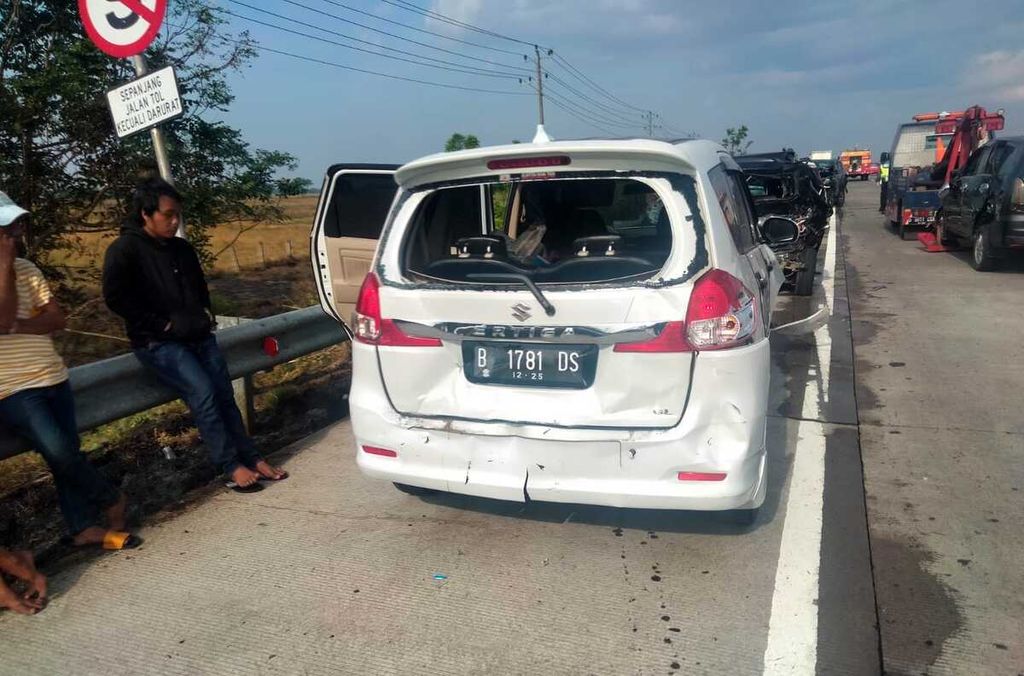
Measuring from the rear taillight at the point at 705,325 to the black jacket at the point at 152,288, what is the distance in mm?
2432

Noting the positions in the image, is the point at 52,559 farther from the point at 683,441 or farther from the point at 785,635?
the point at 785,635

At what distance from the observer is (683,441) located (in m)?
2.98

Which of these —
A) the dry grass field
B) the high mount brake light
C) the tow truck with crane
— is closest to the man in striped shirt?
the high mount brake light

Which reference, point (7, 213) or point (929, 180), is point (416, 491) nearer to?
point (7, 213)

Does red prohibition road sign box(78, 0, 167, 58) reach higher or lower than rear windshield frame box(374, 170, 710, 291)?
higher

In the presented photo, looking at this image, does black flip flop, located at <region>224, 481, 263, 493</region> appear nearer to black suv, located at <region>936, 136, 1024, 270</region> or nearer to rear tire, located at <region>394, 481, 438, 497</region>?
rear tire, located at <region>394, 481, 438, 497</region>

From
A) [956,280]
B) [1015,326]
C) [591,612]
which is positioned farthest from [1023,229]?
[591,612]

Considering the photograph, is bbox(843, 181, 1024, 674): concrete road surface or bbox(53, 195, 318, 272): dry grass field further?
bbox(53, 195, 318, 272): dry grass field

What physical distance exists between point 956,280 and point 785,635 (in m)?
9.16

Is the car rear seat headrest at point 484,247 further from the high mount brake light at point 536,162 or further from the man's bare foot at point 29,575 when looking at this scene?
the man's bare foot at point 29,575

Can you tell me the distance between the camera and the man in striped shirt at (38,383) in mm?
3119

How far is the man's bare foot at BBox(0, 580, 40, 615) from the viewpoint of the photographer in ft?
10.1

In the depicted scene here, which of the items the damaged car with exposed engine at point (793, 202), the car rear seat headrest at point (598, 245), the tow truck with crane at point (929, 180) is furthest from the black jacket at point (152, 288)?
the tow truck with crane at point (929, 180)

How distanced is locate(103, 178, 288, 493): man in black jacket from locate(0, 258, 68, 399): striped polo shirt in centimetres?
54
